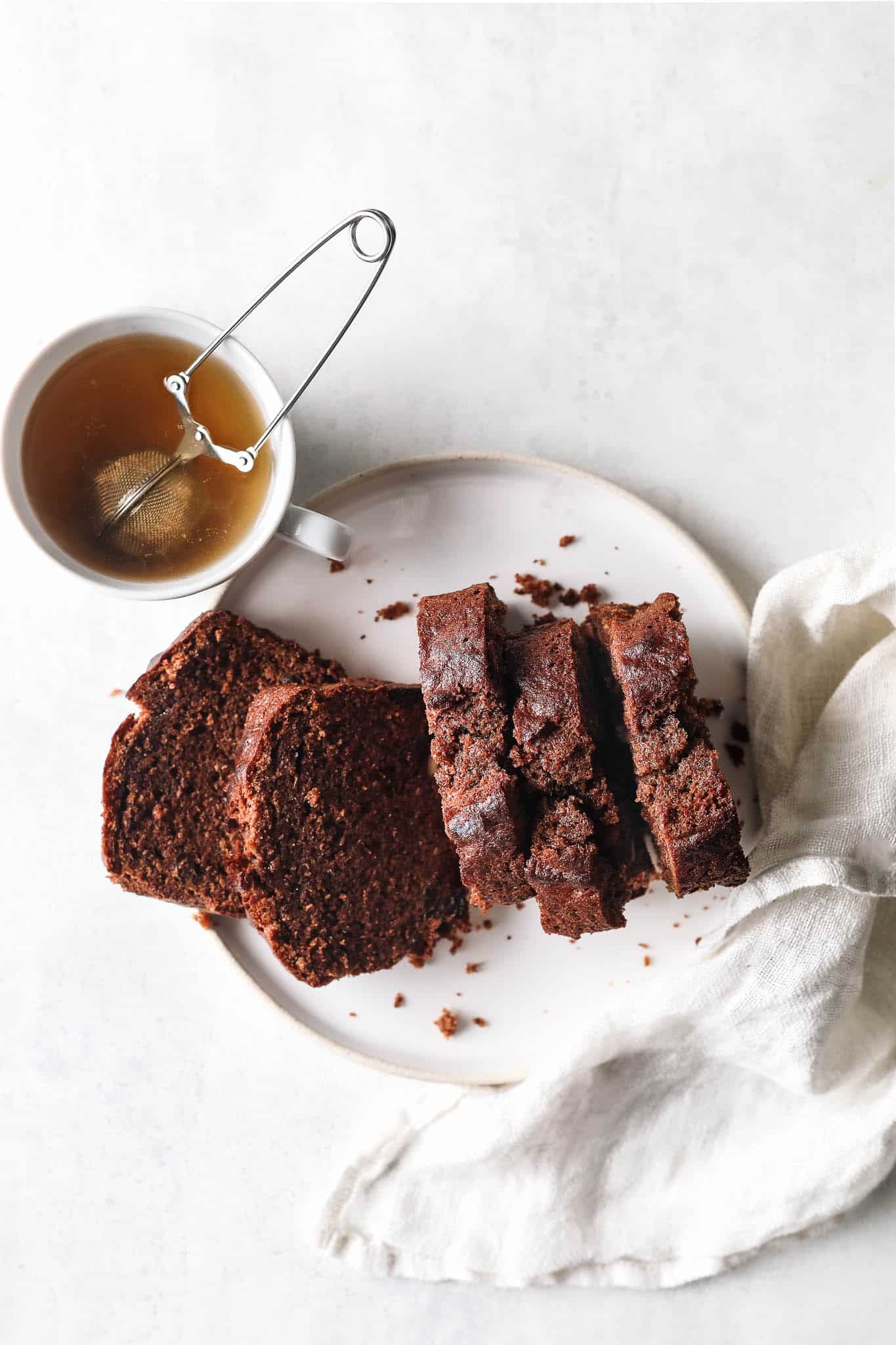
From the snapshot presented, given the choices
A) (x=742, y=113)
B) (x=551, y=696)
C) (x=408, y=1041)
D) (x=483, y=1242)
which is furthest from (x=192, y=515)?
(x=483, y=1242)

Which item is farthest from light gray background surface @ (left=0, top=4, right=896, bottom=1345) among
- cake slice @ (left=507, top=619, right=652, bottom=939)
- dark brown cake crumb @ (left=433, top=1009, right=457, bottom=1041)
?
cake slice @ (left=507, top=619, right=652, bottom=939)

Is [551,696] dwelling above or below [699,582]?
below

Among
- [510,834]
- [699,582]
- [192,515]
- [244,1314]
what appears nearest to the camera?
[510,834]

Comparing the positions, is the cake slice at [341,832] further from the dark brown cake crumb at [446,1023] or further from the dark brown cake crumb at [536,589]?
the dark brown cake crumb at [536,589]

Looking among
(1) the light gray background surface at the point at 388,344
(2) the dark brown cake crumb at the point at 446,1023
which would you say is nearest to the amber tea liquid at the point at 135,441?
(1) the light gray background surface at the point at 388,344

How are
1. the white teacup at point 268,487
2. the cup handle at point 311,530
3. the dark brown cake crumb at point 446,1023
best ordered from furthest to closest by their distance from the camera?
1. the dark brown cake crumb at point 446,1023
2. the cup handle at point 311,530
3. the white teacup at point 268,487

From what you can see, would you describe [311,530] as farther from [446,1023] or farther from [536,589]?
[446,1023]

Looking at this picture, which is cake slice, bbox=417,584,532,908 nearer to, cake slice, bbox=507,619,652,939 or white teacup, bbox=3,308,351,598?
cake slice, bbox=507,619,652,939

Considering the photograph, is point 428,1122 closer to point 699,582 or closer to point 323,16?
point 699,582
